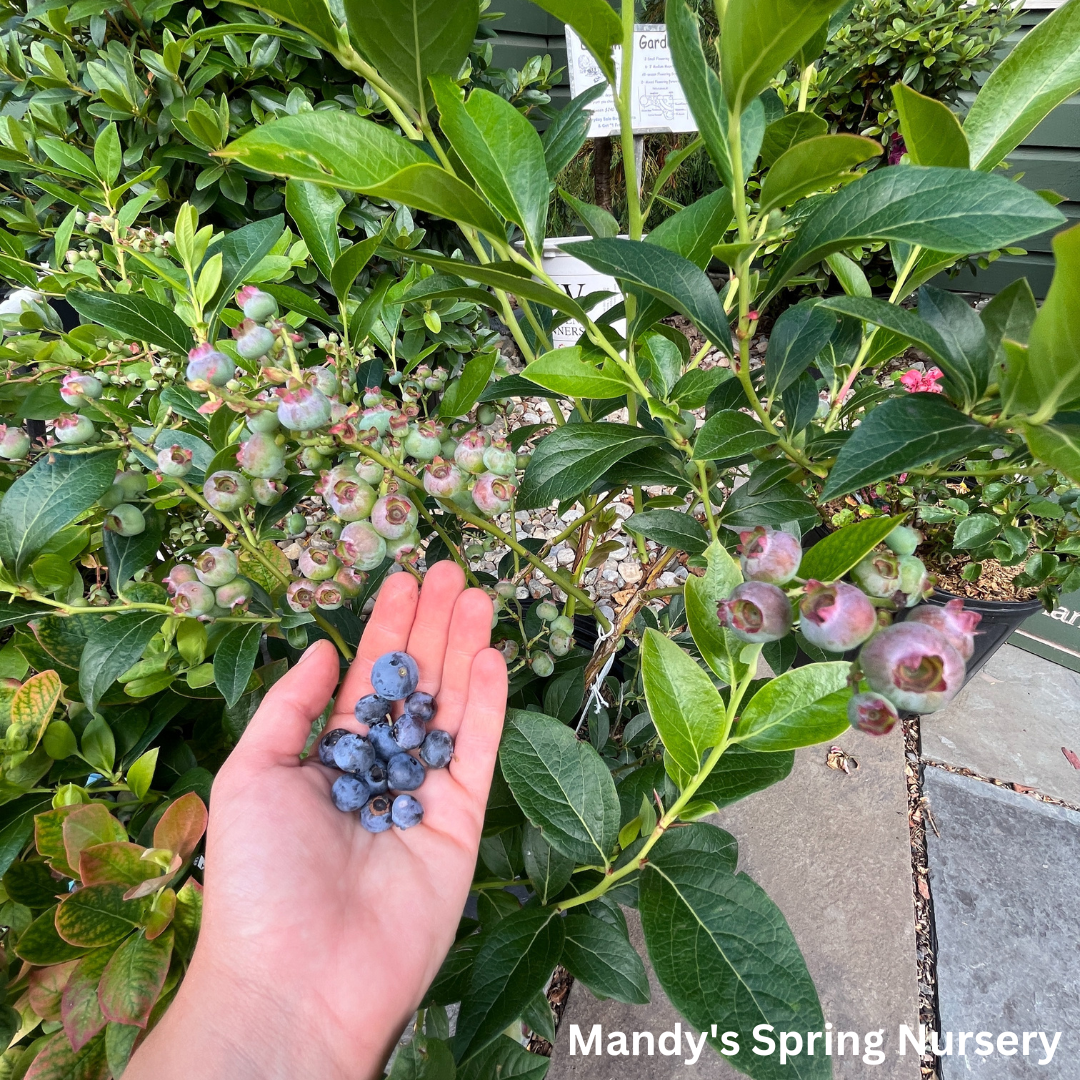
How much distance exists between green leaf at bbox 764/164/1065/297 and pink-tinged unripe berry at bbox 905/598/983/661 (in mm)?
213

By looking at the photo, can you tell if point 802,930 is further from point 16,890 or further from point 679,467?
point 16,890

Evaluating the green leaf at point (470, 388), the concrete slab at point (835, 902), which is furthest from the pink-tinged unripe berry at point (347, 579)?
the concrete slab at point (835, 902)

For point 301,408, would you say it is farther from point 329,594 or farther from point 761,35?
point 761,35

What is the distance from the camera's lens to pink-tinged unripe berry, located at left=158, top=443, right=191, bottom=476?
590 mm

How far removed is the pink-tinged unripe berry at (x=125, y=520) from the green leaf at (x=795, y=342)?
0.63m

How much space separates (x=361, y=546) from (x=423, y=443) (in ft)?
0.35

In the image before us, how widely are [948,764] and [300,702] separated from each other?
4.87ft

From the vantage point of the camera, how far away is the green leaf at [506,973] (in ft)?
1.77

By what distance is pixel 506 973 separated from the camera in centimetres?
57

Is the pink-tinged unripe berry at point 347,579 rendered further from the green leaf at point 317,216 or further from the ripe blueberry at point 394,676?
the green leaf at point 317,216

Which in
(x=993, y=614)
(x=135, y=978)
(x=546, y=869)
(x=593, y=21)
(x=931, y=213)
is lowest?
(x=993, y=614)

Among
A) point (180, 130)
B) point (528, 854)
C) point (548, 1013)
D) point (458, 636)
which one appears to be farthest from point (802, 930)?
point (180, 130)

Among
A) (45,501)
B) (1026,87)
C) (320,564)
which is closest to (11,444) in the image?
(45,501)

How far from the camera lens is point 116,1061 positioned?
0.54 meters
